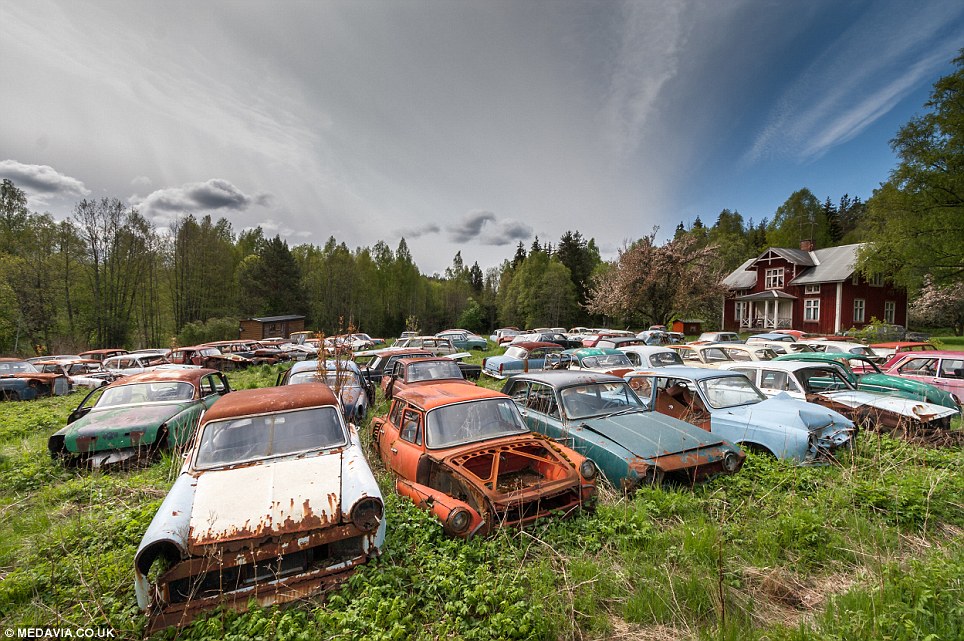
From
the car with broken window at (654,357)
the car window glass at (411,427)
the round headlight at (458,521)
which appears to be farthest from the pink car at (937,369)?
the car window glass at (411,427)

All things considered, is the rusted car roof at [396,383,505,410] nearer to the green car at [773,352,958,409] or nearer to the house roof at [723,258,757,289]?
the green car at [773,352,958,409]

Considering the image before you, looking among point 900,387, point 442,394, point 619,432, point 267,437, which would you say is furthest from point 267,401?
point 900,387

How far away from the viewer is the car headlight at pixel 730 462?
204 inches

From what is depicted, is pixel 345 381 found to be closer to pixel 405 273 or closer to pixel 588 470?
pixel 588 470

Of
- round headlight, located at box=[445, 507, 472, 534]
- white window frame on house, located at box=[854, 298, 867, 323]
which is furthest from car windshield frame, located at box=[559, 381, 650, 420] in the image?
white window frame on house, located at box=[854, 298, 867, 323]

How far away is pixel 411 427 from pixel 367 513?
6.42 ft

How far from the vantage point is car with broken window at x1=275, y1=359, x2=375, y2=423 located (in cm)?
895

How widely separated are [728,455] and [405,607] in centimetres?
428

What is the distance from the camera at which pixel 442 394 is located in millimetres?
5910

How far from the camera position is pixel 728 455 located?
5.19 meters

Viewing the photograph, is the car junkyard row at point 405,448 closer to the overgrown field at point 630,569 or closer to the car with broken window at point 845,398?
the car with broken window at point 845,398

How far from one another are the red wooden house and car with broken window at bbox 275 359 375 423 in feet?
118

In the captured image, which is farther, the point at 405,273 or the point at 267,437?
the point at 405,273

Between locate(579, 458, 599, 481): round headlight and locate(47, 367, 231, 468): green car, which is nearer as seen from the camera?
locate(579, 458, 599, 481): round headlight
